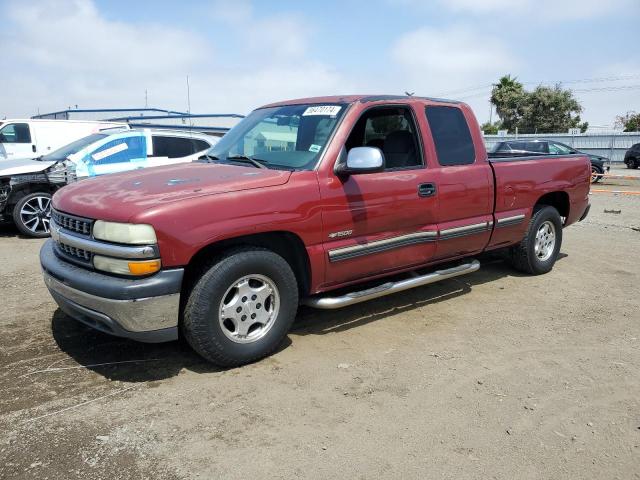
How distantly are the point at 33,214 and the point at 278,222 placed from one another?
20.6ft

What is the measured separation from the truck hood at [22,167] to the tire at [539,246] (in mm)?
7115

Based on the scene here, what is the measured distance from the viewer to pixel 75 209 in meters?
3.46

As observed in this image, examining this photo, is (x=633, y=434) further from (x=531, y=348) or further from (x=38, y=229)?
(x=38, y=229)

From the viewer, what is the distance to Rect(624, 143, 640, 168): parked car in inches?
1104

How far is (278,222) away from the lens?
3.57 metres

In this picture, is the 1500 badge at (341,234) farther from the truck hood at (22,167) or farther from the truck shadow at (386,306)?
the truck hood at (22,167)

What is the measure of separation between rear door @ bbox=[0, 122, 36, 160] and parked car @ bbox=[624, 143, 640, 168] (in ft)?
93.8

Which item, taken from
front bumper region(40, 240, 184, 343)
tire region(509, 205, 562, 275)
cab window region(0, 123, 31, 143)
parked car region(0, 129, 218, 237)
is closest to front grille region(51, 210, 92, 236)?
front bumper region(40, 240, 184, 343)

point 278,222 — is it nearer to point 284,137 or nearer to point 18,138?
point 284,137

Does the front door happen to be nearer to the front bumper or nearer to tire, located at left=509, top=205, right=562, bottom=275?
the front bumper

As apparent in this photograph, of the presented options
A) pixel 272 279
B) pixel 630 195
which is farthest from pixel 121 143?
pixel 630 195

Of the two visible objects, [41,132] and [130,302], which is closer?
[130,302]

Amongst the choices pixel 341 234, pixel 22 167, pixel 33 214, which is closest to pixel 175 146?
pixel 22 167

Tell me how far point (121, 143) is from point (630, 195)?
43.2 ft
